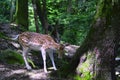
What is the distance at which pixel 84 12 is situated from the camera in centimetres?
1484

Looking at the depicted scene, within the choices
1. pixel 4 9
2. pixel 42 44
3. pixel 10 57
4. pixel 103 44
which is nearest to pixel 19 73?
pixel 42 44

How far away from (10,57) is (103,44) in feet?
15.7

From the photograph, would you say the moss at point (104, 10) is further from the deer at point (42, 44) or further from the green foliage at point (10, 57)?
the green foliage at point (10, 57)

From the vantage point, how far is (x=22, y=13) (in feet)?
55.8

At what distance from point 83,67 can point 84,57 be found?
251 millimetres

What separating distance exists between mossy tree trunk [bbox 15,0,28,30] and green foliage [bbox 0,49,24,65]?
222 inches

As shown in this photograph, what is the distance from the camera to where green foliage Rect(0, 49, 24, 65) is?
1109cm

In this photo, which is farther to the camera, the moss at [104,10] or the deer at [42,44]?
the deer at [42,44]

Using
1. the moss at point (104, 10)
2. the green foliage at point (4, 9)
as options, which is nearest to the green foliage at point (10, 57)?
the moss at point (104, 10)

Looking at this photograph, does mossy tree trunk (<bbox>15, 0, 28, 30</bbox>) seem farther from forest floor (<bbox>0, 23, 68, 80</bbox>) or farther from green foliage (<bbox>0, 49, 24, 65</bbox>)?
forest floor (<bbox>0, 23, 68, 80</bbox>)

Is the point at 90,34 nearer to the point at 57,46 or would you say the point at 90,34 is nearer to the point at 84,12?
the point at 57,46

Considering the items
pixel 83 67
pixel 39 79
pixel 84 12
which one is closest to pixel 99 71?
pixel 83 67

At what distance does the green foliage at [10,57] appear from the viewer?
11.1 m

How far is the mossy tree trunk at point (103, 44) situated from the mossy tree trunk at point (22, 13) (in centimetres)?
962
